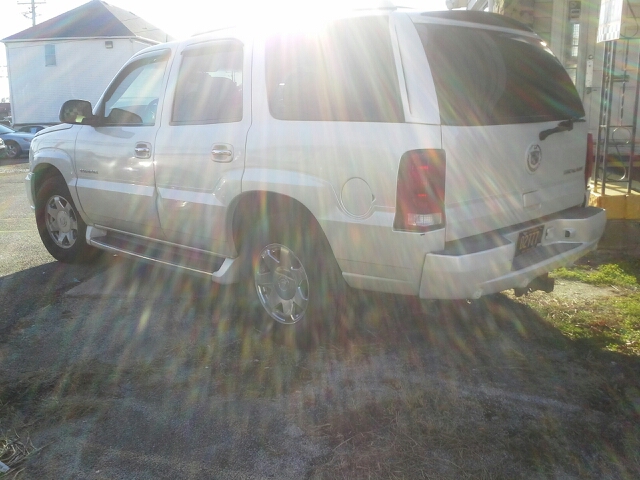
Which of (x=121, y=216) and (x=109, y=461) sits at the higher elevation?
(x=121, y=216)

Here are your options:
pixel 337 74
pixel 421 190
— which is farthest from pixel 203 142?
pixel 421 190

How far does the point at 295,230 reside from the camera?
4039mm

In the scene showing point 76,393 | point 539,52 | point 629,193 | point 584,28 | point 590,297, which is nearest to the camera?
point 76,393

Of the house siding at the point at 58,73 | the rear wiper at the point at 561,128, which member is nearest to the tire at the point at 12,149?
the house siding at the point at 58,73

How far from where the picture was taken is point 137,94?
5.58 meters

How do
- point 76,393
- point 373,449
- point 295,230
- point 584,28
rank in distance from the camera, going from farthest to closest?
point 584,28 → point 295,230 → point 76,393 → point 373,449

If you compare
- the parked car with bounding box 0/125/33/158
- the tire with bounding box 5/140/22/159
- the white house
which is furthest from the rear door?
the white house

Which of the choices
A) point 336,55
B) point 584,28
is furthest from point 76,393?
point 584,28

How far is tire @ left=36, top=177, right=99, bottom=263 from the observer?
6195 millimetres

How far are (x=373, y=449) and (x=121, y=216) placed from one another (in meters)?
3.25

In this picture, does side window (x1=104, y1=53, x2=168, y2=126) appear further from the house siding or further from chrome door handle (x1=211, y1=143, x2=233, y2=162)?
the house siding

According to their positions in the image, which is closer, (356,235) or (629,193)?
(356,235)

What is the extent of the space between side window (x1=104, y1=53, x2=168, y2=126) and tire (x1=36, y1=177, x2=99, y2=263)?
101 centimetres

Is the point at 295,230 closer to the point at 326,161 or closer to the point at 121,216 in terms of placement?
the point at 326,161
